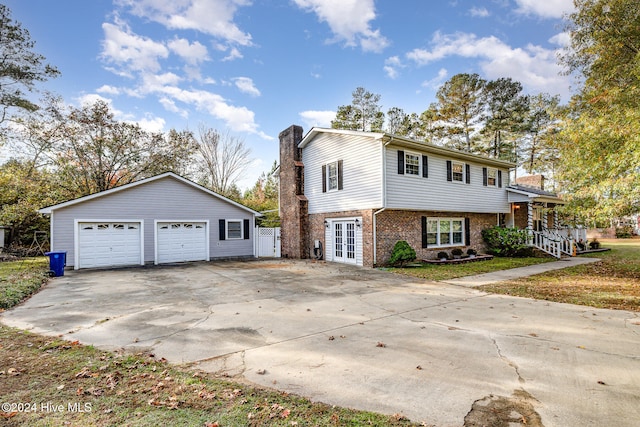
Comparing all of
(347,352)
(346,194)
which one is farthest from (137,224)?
(347,352)

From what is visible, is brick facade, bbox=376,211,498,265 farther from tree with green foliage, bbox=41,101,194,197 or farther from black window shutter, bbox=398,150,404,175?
tree with green foliage, bbox=41,101,194,197

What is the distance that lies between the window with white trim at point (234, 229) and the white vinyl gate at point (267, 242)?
1.10 metres

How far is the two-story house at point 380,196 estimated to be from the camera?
12992 millimetres

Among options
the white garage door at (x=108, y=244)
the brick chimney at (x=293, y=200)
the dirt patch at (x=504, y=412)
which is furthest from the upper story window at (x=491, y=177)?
the white garage door at (x=108, y=244)

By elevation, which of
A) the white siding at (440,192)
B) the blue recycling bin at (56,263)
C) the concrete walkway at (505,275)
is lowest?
the concrete walkway at (505,275)

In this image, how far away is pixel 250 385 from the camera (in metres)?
3.28

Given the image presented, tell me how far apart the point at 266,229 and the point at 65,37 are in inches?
498

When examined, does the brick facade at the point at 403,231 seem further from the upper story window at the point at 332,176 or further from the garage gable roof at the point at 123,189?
the garage gable roof at the point at 123,189

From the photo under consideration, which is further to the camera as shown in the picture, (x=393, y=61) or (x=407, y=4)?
(x=393, y=61)

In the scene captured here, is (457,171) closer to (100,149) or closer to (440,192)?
(440,192)

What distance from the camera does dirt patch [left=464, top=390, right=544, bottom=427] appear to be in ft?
8.58

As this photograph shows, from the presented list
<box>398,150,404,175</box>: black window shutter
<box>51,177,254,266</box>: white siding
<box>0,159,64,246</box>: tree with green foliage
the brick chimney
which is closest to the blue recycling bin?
<box>51,177,254,266</box>: white siding

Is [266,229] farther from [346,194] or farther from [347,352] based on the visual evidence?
[347,352]

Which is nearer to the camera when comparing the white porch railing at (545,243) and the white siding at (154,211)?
the white siding at (154,211)
